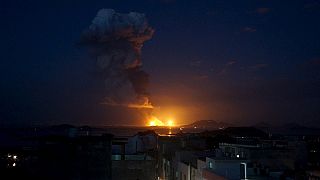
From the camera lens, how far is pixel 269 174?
1051 inches

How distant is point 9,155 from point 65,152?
489 inches

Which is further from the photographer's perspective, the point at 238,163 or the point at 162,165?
the point at 162,165

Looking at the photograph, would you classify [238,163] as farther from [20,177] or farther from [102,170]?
[20,177]

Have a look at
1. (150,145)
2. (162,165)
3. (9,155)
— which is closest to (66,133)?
(9,155)

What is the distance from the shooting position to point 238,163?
2848cm

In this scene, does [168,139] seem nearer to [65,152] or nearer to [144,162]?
[144,162]

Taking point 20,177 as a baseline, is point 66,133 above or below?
above

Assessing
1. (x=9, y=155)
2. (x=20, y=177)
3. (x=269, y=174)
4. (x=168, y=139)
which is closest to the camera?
(x=269, y=174)

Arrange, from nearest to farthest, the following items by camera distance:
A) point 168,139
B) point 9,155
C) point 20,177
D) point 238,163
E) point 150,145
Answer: point 238,163
point 20,177
point 168,139
point 9,155
point 150,145

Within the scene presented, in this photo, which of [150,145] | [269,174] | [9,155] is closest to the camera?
[269,174]

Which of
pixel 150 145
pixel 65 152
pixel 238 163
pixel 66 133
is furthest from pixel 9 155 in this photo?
pixel 238 163

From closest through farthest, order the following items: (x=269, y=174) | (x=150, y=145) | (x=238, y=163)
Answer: (x=269, y=174) < (x=238, y=163) < (x=150, y=145)

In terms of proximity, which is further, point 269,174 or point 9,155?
point 9,155

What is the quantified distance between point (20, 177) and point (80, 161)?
A: 21.0ft
